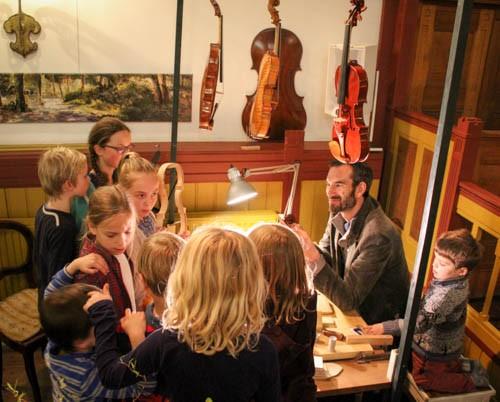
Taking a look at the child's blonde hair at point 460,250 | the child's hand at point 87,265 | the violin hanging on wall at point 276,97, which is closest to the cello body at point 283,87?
the violin hanging on wall at point 276,97

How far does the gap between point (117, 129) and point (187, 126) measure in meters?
1.20

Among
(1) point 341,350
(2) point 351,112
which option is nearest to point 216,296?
(1) point 341,350

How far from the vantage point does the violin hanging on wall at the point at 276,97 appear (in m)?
3.84

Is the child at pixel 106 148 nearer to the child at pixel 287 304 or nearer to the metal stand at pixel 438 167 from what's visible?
the child at pixel 287 304

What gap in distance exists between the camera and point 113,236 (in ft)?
7.69

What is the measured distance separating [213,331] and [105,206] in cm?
101

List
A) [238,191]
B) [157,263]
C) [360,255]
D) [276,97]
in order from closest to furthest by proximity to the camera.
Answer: [157,263] → [360,255] → [238,191] → [276,97]

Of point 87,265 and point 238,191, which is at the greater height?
point 238,191

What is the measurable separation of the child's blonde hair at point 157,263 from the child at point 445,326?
1.12m

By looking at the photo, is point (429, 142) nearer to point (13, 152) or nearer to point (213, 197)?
point (213, 197)

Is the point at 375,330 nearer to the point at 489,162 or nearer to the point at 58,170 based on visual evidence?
the point at 58,170

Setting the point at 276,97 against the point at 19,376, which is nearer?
the point at 19,376

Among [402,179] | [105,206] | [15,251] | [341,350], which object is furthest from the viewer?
[402,179]

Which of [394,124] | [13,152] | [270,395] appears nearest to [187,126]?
[13,152]
